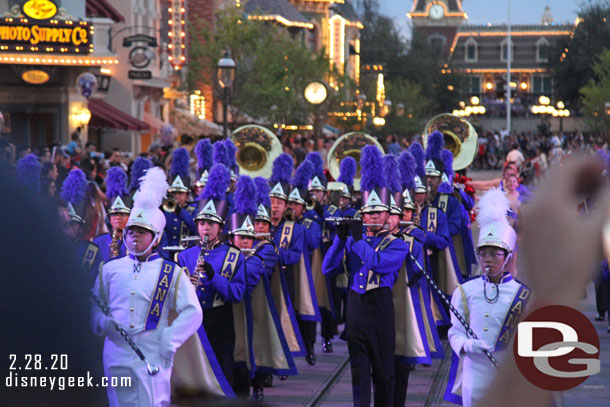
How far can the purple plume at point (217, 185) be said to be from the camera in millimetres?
9914

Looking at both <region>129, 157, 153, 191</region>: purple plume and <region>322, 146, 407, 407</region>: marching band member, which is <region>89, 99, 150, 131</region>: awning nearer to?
<region>129, 157, 153, 191</region>: purple plume

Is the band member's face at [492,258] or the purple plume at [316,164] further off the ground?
the purple plume at [316,164]

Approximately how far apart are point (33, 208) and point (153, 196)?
4.70 metres

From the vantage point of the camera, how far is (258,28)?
41.3 meters

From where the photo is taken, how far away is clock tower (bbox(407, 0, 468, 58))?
14425 centimetres

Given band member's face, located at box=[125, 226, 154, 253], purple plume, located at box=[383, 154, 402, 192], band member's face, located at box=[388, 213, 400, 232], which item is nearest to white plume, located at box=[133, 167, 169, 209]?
band member's face, located at box=[125, 226, 154, 253]

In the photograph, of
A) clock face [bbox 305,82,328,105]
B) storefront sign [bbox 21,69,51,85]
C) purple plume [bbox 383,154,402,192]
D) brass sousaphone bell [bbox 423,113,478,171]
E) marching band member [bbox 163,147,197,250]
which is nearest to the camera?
purple plume [bbox 383,154,402,192]

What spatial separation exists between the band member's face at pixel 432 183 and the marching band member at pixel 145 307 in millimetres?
6558

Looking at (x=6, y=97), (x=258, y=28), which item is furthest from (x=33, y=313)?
(x=258, y=28)

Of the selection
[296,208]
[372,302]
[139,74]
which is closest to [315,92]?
[139,74]

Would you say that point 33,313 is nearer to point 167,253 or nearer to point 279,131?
point 167,253

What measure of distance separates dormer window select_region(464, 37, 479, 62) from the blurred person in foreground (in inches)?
5628

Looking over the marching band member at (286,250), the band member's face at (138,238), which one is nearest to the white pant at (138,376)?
the band member's face at (138,238)

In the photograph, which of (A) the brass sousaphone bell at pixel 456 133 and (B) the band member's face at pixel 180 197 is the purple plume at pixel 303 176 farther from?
(A) the brass sousaphone bell at pixel 456 133
